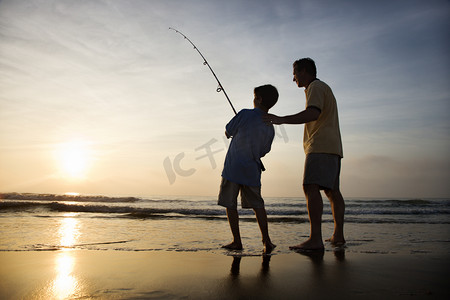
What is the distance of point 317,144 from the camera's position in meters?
3.18

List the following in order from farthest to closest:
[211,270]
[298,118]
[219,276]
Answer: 1. [298,118]
2. [211,270]
3. [219,276]

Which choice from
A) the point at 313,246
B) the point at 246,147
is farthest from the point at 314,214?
the point at 246,147

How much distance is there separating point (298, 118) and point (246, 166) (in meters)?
0.66

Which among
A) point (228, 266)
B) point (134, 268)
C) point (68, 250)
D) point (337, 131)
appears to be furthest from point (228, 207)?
point (68, 250)

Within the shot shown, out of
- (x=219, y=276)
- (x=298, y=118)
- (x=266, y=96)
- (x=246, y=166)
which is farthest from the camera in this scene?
(x=266, y=96)

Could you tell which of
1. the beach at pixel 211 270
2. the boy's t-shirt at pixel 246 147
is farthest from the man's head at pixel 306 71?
the beach at pixel 211 270

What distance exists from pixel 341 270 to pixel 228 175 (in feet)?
4.31

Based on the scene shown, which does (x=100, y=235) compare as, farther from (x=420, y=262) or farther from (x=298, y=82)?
(x=420, y=262)

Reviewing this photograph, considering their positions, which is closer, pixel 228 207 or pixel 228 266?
pixel 228 266

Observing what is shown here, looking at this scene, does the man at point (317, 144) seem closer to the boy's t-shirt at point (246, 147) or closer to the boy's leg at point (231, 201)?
the boy's t-shirt at point (246, 147)

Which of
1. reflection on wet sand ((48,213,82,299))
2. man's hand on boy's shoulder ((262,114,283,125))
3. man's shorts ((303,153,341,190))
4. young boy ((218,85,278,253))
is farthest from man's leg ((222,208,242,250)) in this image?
reflection on wet sand ((48,213,82,299))

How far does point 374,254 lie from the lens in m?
3.04

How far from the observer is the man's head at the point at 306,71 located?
331 cm

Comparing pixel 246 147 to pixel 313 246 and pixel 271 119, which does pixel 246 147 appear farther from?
pixel 313 246
